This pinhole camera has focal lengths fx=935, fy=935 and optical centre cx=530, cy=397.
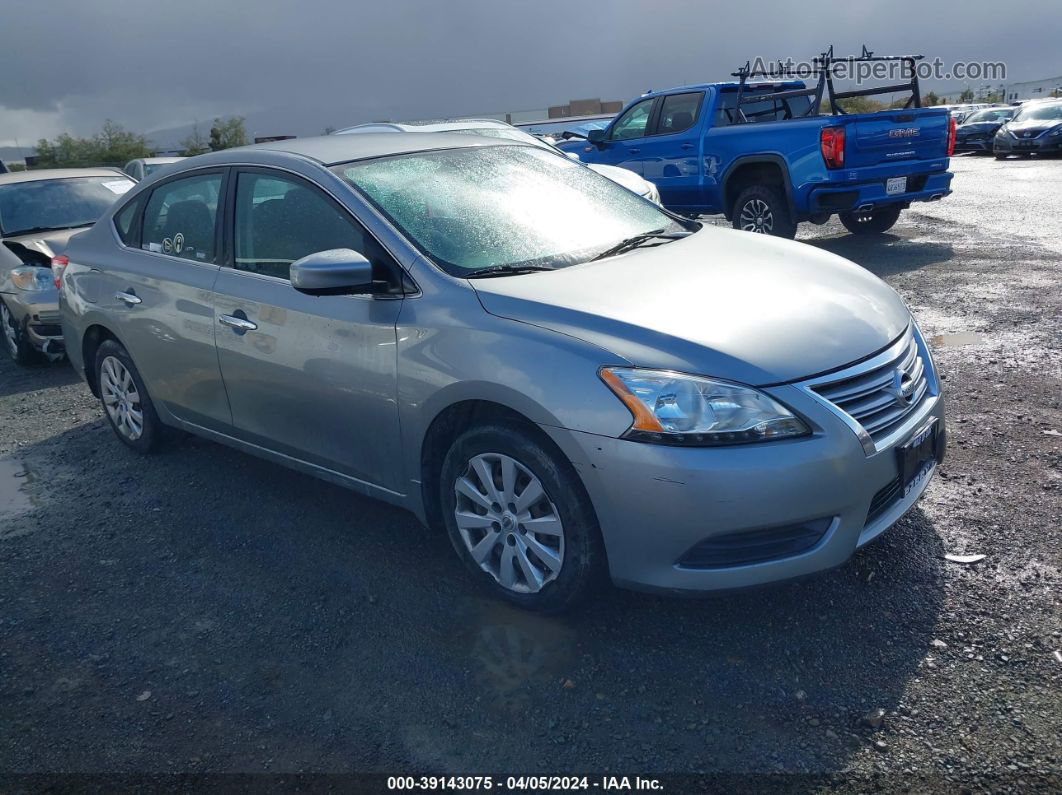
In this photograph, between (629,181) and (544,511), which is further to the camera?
(629,181)

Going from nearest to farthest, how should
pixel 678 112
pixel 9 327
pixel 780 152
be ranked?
pixel 9 327
pixel 780 152
pixel 678 112

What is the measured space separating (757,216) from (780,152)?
2.65 feet

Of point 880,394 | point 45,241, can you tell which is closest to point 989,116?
point 45,241

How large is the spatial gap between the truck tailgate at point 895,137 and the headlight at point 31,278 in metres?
7.48

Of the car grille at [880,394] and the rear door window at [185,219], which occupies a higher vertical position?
the rear door window at [185,219]

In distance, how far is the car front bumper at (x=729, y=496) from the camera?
9.44 feet

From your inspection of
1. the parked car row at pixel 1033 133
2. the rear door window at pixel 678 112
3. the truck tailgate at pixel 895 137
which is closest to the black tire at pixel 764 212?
the truck tailgate at pixel 895 137

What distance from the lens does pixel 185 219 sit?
479 centimetres

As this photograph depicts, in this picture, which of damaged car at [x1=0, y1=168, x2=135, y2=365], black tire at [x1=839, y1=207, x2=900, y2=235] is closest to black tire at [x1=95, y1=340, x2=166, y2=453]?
damaged car at [x1=0, y1=168, x2=135, y2=365]

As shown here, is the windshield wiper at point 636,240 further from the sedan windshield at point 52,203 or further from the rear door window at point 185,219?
the sedan windshield at point 52,203

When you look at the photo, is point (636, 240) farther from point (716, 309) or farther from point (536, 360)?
point (536, 360)

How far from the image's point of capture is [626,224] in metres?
4.32

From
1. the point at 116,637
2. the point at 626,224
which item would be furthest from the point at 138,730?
the point at 626,224

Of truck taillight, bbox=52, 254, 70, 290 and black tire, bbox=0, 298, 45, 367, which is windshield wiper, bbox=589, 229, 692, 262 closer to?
truck taillight, bbox=52, 254, 70, 290
